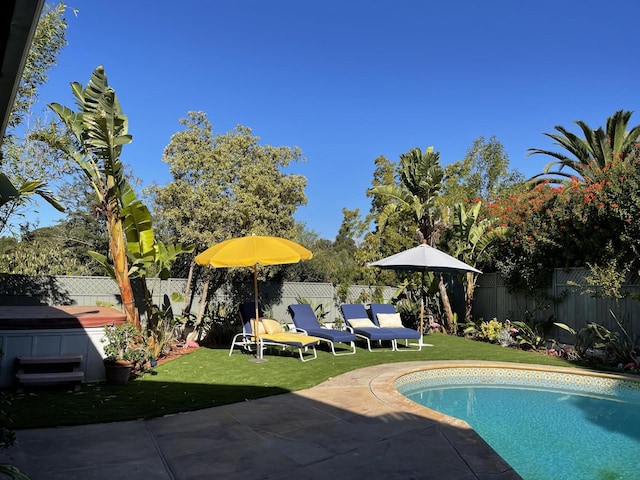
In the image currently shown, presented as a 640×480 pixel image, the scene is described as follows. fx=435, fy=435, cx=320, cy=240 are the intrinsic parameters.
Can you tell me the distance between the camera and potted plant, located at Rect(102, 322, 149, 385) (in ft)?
23.0

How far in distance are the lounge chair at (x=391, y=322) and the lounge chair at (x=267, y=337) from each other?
2407mm

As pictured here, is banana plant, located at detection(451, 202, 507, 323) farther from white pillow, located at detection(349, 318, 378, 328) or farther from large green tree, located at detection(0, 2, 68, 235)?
large green tree, located at detection(0, 2, 68, 235)

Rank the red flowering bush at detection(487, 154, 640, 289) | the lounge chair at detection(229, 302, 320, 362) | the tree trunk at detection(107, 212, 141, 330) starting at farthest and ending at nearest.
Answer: the red flowering bush at detection(487, 154, 640, 289) → the lounge chair at detection(229, 302, 320, 362) → the tree trunk at detection(107, 212, 141, 330)

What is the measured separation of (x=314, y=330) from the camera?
1106 cm

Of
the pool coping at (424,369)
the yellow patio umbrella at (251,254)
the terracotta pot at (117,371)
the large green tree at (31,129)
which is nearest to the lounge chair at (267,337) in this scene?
the yellow patio umbrella at (251,254)

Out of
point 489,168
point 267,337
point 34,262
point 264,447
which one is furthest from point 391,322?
point 489,168

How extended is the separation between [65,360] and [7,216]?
461cm

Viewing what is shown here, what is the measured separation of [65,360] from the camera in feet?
21.8

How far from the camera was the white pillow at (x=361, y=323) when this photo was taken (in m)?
11.9

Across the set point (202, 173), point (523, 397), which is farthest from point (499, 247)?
point (202, 173)

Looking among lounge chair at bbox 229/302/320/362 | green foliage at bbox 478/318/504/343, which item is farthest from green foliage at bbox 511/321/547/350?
lounge chair at bbox 229/302/320/362

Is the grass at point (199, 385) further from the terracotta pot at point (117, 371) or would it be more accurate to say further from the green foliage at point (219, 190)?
the green foliage at point (219, 190)

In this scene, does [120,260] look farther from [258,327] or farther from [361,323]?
[361,323]

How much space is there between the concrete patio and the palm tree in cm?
1516
